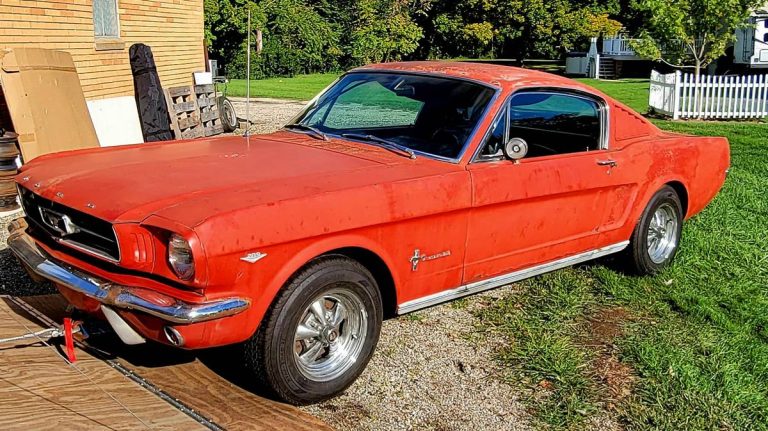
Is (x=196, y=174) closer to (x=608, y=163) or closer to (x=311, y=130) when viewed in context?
(x=311, y=130)

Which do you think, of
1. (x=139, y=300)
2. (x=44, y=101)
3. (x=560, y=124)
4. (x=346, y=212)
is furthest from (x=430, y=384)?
(x=44, y=101)

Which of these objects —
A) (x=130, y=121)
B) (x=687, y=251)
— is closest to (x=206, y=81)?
(x=130, y=121)

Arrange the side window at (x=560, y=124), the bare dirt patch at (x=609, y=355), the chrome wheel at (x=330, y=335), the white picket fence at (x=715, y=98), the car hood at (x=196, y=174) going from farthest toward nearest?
the white picket fence at (x=715, y=98) < the side window at (x=560, y=124) < the bare dirt patch at (x=609, y=355) < the chrome wheel at (x=330, y=335) < the car hood at (x=196, y=174)

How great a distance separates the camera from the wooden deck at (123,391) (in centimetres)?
329

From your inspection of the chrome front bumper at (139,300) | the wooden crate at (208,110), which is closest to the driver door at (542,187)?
the chrome front bumper at (139,300)

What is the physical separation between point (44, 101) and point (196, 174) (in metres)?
6.16

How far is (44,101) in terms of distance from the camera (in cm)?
912

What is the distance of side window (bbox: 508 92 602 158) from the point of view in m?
5.19

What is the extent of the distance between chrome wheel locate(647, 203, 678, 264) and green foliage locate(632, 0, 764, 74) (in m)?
15.3

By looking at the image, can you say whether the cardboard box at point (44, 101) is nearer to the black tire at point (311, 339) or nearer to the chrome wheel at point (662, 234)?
the black tire at point (311, 339)

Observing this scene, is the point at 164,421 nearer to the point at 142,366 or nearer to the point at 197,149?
the point at 142,366

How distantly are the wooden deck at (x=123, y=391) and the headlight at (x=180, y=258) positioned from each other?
608mm

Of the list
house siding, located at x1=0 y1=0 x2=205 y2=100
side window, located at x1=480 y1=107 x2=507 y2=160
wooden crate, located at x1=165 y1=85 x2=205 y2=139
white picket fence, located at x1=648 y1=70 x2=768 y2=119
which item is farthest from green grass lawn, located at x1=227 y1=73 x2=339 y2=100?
side window, located at x1=480 y1=107 x2=507 y2=160

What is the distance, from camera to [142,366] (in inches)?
157
